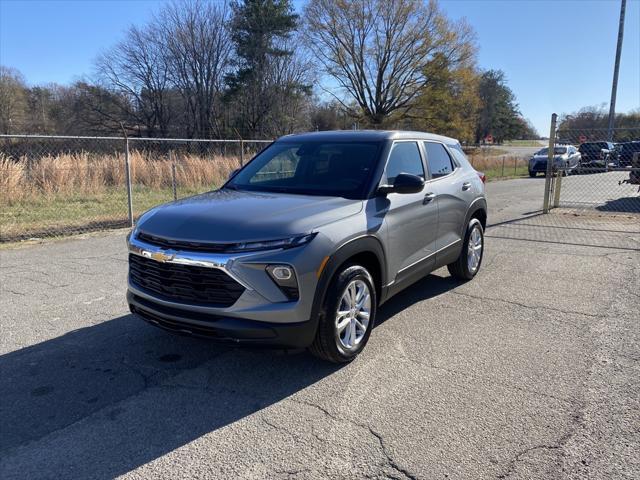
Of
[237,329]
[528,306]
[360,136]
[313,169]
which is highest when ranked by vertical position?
[360,136]

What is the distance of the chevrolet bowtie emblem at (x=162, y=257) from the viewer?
332 centimetres

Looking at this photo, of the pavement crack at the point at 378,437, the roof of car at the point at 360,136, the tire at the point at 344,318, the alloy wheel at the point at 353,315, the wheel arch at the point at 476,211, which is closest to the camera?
the pavement crack at the point at 378,437

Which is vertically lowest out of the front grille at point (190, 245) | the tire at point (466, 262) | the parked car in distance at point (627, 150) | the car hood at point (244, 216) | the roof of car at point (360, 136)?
the tire at point (466, 262)

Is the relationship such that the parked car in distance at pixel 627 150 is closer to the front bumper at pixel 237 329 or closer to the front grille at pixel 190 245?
the front bumper at pixel 237 329

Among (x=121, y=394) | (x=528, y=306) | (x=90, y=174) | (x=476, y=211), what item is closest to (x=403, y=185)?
(x=528, y=306)

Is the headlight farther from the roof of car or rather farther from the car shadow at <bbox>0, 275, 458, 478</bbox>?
the roof of car

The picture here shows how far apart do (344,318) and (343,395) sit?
1.96ft

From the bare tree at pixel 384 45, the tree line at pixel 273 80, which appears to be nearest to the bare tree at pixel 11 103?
the tree line at pixel 273 80

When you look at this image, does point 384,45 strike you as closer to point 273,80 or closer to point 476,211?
point 273,80

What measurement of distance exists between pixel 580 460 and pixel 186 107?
3960cm

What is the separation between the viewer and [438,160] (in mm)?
5422

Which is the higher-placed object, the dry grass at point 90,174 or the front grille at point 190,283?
the dry grass at point 90,174

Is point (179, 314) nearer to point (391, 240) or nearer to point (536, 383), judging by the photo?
point (391, 240)

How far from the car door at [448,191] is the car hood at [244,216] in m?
1.59
